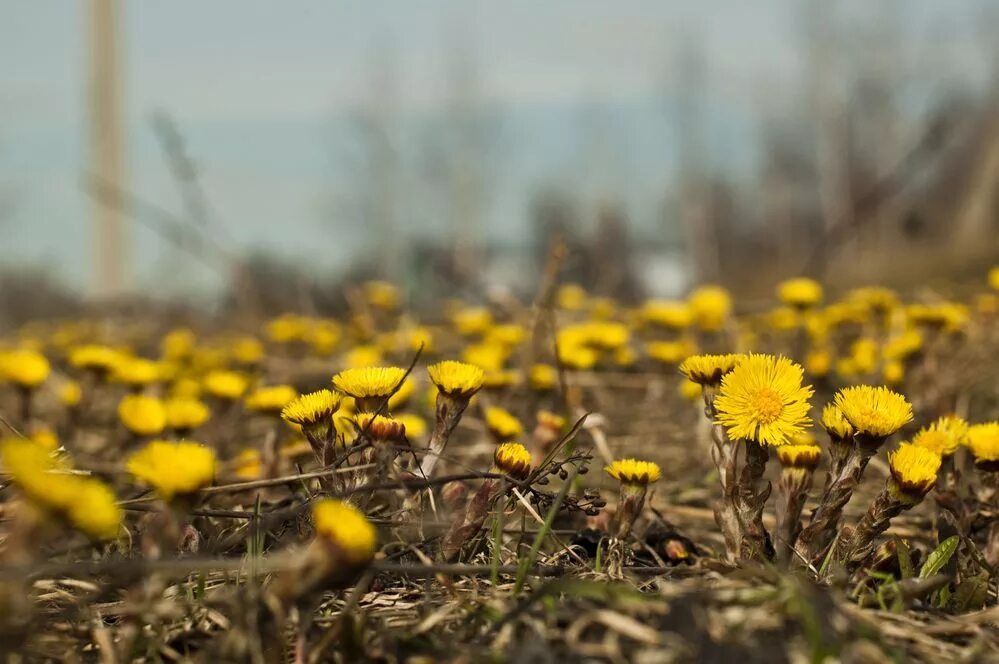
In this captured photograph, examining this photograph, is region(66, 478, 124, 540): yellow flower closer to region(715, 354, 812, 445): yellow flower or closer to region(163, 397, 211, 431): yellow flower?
region(715, 354, 812, 445): yellow flower

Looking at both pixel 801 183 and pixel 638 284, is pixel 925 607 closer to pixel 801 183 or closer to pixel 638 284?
pixel 638 284

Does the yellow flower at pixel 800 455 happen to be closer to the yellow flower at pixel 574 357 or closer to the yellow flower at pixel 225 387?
the yellow flower at pixel 574 357

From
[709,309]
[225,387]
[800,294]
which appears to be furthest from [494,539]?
[709,309]

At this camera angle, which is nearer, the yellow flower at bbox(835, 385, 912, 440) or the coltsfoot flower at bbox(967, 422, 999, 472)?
the yellow flower at bbox(835, 385, 912, 440)

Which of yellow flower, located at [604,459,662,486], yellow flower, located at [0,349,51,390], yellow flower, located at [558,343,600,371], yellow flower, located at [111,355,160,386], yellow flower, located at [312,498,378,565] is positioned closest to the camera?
yellow flower, located at [312,498,378,565]

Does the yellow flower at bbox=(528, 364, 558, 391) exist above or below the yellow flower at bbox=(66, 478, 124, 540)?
below

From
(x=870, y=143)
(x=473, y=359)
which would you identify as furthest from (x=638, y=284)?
(x=870, y=143)

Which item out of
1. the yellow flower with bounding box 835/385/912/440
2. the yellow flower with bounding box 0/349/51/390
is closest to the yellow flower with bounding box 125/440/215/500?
the yellow flower with bounding box 835/385/912/440
